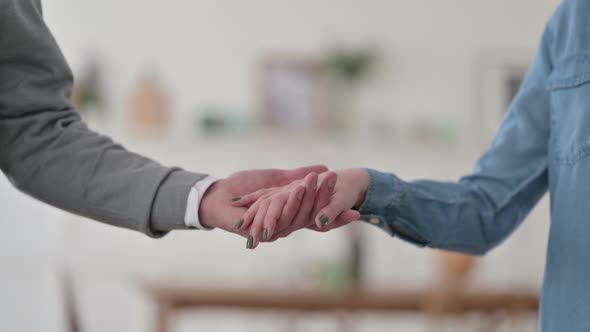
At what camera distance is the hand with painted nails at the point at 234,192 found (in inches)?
45.9

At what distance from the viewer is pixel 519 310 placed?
13.0 ft

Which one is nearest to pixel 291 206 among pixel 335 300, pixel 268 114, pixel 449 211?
pixel 449 211

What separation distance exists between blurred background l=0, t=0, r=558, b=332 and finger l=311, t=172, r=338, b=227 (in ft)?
10.7

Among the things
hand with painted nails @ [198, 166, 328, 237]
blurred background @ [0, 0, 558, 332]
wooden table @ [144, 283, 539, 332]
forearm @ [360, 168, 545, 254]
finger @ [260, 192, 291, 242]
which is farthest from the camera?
blurred background @ [0, 0, 558, 332]

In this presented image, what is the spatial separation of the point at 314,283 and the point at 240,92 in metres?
1.30

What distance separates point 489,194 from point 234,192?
41cm

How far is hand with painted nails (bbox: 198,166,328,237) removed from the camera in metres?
1.17

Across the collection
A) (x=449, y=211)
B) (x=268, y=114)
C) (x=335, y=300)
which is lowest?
(x=335, y=300)

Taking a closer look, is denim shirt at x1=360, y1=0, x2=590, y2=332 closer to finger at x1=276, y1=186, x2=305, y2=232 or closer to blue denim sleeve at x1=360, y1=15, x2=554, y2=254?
blue denim sleeve at x1=360, y1=15, x2=554, y2=254

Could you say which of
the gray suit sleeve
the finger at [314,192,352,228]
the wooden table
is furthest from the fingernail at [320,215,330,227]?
the wooden table

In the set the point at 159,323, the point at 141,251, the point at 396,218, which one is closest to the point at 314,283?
the point at 159,323

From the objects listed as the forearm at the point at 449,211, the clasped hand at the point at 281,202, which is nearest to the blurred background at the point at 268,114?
the forearm at the point at 449,211

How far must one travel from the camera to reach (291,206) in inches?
42.4

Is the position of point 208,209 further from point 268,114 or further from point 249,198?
point 268,114
